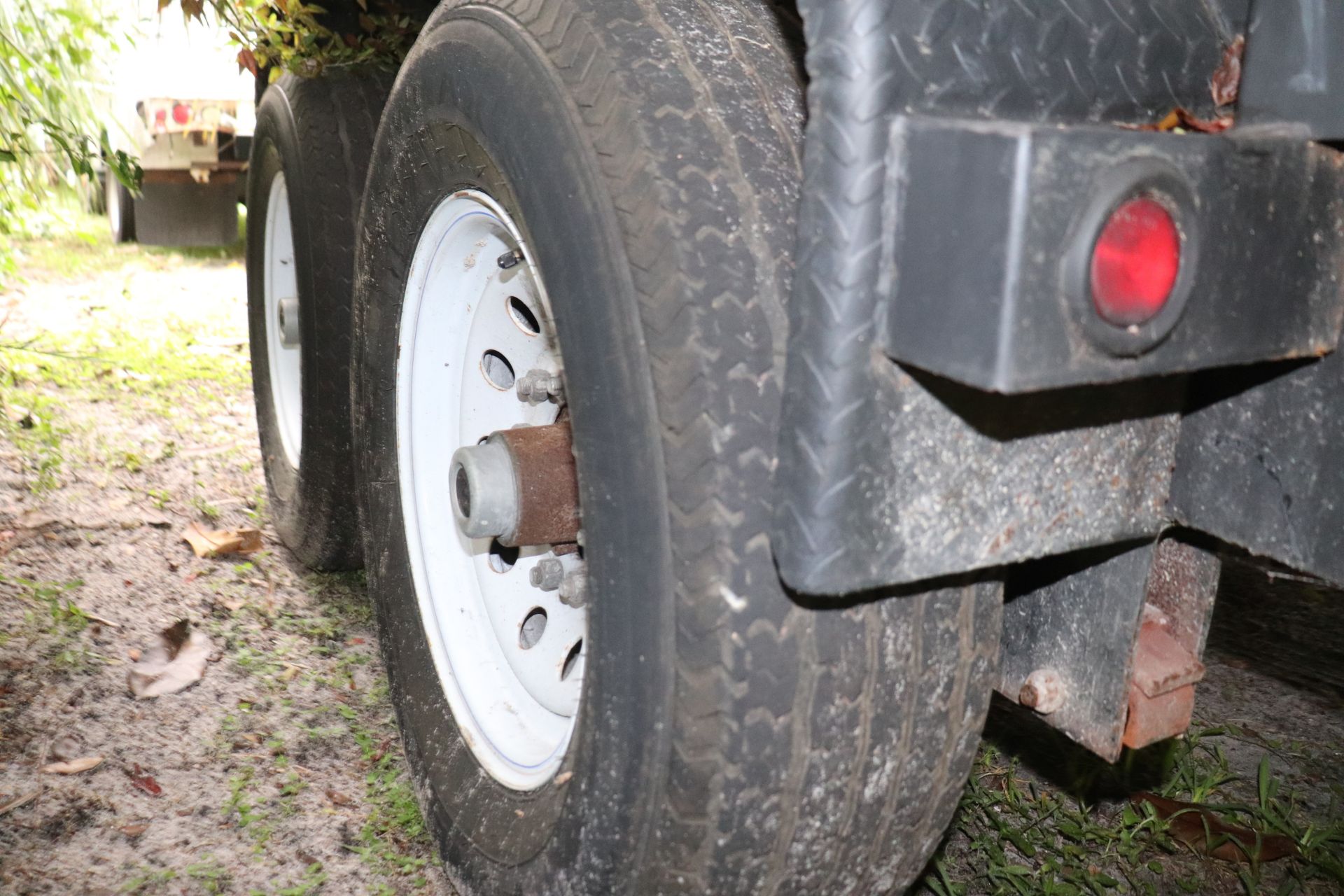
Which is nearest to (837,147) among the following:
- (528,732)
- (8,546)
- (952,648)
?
(952,648)

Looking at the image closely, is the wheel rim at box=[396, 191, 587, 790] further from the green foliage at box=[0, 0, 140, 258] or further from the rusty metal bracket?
the green foliage at box=[0, 0, 140, 258]

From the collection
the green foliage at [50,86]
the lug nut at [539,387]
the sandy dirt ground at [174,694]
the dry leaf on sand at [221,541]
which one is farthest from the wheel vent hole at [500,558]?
the green foliage at [50,86]

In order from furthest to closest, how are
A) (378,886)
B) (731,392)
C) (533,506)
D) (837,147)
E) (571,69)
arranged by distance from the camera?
(378,886) → (533,506) → (571,69) → (731,392) → (837,147)

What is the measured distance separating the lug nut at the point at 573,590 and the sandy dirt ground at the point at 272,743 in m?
0.53

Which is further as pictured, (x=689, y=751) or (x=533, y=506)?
(x=533, y=506)

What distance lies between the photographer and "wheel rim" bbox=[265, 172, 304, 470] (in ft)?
10.2

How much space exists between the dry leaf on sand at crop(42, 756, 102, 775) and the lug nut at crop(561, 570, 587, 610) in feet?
3.37

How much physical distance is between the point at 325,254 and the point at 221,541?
95 cm

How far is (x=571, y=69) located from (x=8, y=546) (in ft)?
8.18

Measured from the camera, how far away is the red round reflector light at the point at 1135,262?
92 cm

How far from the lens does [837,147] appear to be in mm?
991

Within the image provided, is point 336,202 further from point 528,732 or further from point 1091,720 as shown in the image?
point 1091,720

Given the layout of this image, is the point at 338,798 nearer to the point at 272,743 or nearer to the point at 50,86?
the point at 272,743

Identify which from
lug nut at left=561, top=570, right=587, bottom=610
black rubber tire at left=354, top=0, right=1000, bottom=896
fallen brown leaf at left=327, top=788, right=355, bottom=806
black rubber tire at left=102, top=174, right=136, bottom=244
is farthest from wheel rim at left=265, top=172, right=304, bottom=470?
black rubber tire at left=102, top=174, right=136, bottom=244
